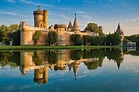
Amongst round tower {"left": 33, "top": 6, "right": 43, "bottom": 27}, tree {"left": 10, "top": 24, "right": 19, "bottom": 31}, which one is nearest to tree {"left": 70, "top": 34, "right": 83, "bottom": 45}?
round tower {"left": 33, "top": 6, "right": 43, "bottom": 27}

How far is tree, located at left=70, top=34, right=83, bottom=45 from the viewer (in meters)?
75.4

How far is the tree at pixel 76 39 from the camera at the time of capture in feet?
247

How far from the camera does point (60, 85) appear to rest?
8.82 meters

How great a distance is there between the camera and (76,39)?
75.9 m

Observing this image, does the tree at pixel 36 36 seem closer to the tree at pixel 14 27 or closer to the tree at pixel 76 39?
the tree at pixel 76 39

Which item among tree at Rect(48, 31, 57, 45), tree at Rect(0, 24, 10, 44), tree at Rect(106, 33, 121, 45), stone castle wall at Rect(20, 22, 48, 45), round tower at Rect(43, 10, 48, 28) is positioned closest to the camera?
stone castle wall at Rect(20, 22, 48, 45)

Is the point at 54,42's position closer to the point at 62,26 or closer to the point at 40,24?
the point at 40,24

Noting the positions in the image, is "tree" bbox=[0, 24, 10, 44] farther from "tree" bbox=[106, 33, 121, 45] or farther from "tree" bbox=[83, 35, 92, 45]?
"tree" bbox=[106, 33, 121, 45]

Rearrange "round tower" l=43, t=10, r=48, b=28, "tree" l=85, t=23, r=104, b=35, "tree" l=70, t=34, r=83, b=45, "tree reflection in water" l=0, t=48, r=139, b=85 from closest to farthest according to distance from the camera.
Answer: "tree reflection in water" l=0, t=48, r=139, b=85
"tree" l=70, t=34, r=83, b=45
"round tower" l=43, t=10, r=48, b=28
"tree" l=85, t=23, r=104, b=35

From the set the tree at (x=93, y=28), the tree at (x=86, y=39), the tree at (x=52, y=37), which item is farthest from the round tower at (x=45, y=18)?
the tree at (x=93, y=28)

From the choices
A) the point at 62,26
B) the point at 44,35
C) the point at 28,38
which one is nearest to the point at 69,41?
the point at 62,26

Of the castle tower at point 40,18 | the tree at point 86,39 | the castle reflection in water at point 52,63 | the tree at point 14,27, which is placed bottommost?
the castle reflection in water at point 52,63

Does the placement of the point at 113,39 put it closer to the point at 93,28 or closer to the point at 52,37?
the point at 93,28

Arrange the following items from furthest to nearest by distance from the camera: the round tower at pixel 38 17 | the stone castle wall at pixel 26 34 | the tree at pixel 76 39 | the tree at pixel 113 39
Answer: the tree at pixel 113 39, the tree at pixel 76 39, the round tower at pixel 38 17, the stone castle wall at pixel 26 34
